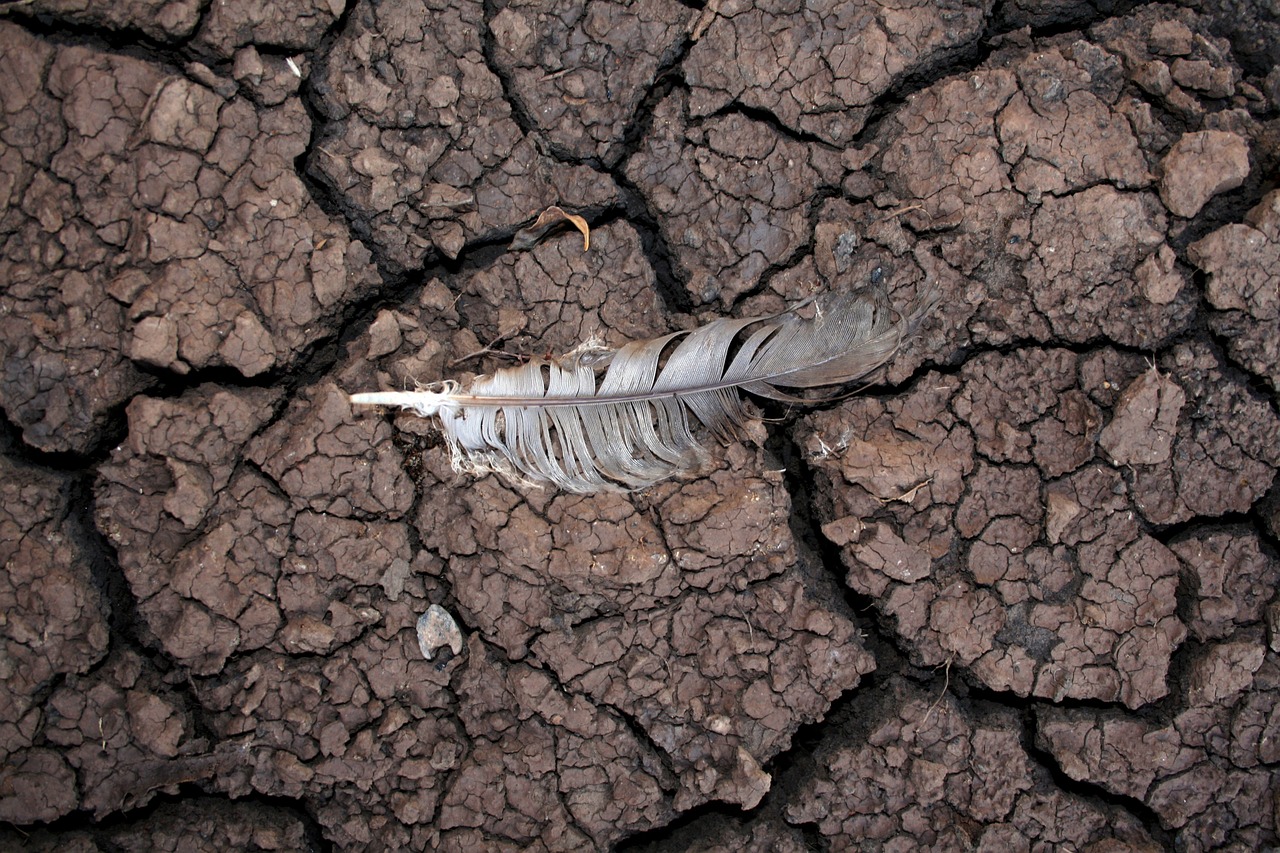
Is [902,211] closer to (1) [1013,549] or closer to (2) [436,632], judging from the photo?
(1) [1013,549]

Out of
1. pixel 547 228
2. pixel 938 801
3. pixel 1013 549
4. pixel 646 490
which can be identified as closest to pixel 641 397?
pixel 646 490

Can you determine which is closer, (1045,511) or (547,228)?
(1045,511)

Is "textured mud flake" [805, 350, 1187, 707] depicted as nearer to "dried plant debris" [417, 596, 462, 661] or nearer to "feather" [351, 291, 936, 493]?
"feather" [351, 291, 936, 493]

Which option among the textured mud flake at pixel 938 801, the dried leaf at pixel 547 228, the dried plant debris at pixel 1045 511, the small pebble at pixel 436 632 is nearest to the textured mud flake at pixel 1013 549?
the dried plant debris at pixel 1045 511

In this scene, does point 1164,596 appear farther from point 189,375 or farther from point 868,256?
point 189,375

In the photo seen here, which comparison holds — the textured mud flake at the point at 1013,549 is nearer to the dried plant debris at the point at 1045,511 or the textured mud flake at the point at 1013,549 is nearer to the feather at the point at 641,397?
the dried plant debris at the point at 1045,511
